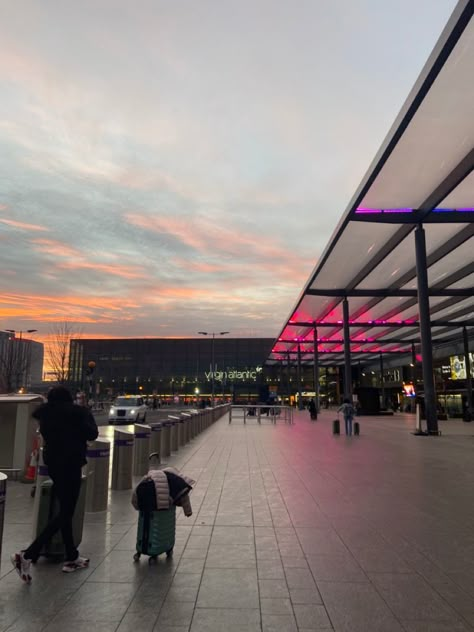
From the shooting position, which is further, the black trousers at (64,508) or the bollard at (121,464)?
the bollard at (121,464)

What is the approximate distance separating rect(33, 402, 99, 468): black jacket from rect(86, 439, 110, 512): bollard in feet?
7.70

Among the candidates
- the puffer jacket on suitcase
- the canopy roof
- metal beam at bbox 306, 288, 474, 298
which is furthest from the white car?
the puffer jacket on suitcase

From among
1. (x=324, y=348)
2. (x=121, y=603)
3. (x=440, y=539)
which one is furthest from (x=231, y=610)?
(x=324, y=348)

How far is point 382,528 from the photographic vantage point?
607 centimetres

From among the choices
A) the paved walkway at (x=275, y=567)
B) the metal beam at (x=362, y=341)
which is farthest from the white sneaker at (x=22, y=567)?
the metal beam at (x=362, y=341)

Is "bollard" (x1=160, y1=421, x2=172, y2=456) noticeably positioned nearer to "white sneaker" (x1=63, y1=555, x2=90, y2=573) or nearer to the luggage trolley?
the luggage trolley

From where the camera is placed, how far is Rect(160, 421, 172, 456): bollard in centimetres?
1324

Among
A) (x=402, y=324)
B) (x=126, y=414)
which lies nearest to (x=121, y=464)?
(x=126, y=414)

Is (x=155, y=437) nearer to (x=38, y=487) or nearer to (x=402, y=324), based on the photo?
(x=38, y=487)

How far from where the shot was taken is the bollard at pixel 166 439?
13242 millimetres

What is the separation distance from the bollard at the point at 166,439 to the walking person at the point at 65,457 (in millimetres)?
8470

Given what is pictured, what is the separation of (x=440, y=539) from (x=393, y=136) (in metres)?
12.6

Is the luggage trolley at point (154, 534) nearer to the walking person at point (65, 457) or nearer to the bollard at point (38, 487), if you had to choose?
the walking person at point (65, 457)

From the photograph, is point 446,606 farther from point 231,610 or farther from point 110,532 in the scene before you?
point 110,532
